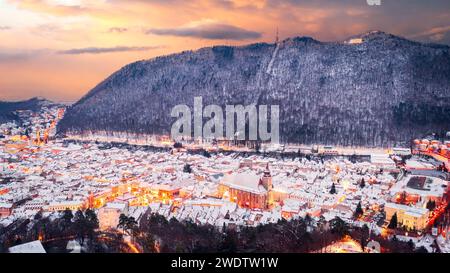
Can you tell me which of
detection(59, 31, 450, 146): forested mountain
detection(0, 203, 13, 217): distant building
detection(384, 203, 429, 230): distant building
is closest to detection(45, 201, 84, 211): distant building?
detection(0, 203, 13, 217): distant building

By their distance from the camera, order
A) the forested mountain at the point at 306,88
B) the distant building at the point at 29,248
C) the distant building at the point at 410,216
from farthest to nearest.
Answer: the forested mountain at the point at 306,88
the distant building at the point at 410,216
the distant building at the point at 29,248

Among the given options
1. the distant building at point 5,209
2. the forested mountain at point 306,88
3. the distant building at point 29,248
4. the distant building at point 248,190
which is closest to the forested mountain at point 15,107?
the forested mountain at point 306,88

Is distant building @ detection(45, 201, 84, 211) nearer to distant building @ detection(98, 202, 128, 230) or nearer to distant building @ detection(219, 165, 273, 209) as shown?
distant building @ detection(98, 202, 128, 230)

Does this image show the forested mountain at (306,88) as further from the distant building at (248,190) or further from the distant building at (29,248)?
the distant building at (29,248)

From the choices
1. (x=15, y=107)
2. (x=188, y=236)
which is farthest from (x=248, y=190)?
(x=15, y=107)

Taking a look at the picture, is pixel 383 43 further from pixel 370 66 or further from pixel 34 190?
pixel 34 190

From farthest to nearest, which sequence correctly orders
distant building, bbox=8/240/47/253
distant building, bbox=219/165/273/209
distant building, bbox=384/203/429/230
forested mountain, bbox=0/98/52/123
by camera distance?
forested mountain, bbox=0/98/52/123, distant building, bbox=219/165/273/209, distant building, bbox=384/203/429/230, distant building, bbox=8/240/47/253

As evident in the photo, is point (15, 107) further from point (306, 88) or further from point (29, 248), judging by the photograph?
point (29, 248)

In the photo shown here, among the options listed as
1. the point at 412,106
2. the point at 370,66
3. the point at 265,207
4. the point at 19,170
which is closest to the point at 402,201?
the point at 265,207
